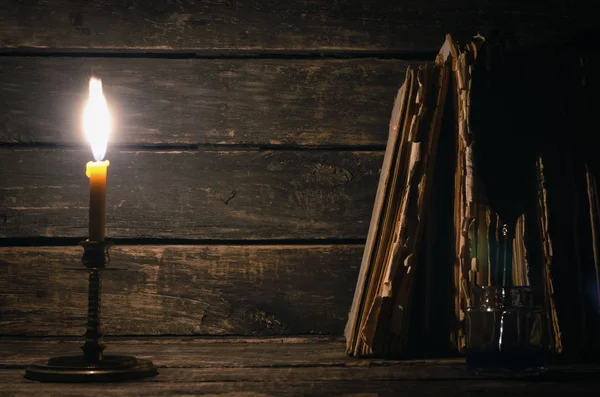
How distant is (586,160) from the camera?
1.19 metres

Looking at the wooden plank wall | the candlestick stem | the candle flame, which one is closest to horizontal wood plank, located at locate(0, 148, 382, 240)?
the wooden plank wall

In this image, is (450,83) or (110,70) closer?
(450,83)

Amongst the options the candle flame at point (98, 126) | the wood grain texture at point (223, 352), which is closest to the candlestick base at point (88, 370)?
the wood grain texture at point (223, 352)

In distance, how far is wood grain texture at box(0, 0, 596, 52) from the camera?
1.44 meters

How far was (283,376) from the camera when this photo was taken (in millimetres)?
951

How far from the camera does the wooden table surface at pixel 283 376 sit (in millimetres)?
845

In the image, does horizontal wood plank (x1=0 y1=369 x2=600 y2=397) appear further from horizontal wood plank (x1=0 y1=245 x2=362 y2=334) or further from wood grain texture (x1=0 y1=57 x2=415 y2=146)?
wood grain texture (x1=0 y1=57 x2=415 y2=146)

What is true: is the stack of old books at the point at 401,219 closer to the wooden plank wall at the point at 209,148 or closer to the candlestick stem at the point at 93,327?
the wooden plank wall at the point at 209,148

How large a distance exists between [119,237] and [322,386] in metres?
0.65

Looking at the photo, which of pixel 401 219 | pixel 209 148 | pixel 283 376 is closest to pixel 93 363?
pixel 283 376

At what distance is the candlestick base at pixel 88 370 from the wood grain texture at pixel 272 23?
2.24 feet

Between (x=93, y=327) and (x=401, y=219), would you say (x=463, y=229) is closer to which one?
(x=401, y=219)

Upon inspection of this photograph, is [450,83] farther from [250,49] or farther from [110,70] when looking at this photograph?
[110,70]

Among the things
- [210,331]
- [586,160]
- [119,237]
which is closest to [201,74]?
[119,237]
